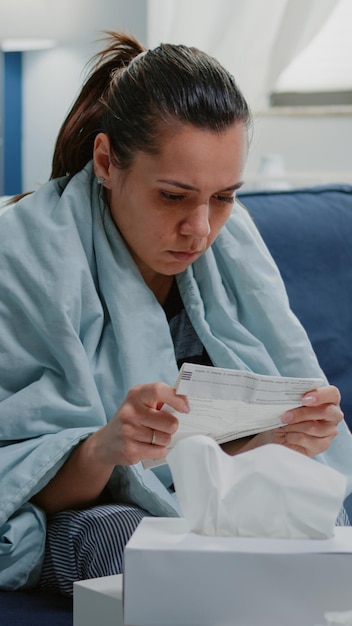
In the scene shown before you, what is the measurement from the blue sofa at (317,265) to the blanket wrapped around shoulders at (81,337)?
254 millimetres

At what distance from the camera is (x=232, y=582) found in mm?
780

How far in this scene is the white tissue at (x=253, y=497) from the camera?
0.82 meters

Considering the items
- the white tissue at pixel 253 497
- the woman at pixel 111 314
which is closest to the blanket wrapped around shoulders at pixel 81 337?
the woman at pixel 111 314

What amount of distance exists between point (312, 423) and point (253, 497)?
1.18 feet

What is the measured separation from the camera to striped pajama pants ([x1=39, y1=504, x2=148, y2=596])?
110cm

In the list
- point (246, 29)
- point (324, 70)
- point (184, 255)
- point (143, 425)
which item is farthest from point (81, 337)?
point (324, 70)

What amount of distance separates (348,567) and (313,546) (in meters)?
0.03

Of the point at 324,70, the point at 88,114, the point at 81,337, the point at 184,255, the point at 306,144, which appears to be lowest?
the point at 306,144

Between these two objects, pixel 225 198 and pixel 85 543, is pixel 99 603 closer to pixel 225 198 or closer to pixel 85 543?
pixel 85 543

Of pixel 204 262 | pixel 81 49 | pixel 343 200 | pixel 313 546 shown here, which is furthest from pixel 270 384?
pixel 81 49

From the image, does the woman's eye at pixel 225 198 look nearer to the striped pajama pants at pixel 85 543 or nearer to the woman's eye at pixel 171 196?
the woman's eye at pixel 171 196

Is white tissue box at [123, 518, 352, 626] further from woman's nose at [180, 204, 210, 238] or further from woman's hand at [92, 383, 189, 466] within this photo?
woman's nose at [180, 204, 210, 238]

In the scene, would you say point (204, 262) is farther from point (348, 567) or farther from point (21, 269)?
point (348, 567)

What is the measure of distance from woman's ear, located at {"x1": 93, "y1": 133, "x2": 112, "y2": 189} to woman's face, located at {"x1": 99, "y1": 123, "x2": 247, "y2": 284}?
0.02 metres
